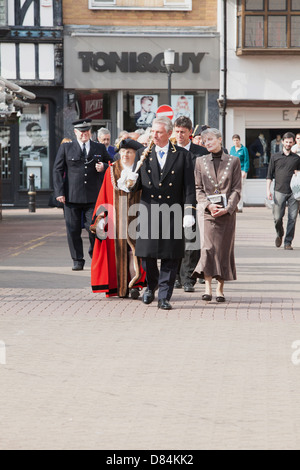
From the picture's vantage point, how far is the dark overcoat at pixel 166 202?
965 centimetres

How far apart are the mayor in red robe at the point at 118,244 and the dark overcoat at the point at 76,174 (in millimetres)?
2660

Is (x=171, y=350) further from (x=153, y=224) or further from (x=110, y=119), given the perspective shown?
(x=110, y=119)

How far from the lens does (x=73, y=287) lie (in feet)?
36.8

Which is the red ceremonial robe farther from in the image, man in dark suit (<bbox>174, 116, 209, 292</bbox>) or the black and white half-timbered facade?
the black and white half-timbered facade

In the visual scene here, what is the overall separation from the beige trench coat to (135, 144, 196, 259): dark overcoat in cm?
44

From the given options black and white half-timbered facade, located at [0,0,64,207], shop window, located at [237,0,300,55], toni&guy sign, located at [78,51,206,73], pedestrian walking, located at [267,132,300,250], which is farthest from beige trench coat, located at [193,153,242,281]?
shop window, located at [237,0,300,55]

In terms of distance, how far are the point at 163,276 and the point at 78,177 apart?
3889 mm

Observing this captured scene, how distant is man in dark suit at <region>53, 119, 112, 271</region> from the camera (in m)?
13.2

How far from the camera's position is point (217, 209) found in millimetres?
9977

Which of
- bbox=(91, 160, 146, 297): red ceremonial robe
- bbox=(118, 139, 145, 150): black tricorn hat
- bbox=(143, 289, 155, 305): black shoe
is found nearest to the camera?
bbox=(143, 289, 155, 305): black shoe

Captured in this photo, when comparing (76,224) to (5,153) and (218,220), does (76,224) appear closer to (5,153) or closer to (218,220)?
(218,220)

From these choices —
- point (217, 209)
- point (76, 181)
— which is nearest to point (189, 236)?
point (217, 209)

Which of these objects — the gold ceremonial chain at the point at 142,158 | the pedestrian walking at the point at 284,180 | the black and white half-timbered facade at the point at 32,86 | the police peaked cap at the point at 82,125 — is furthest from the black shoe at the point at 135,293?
the black and white half-timbered facade at the point at 32,86
